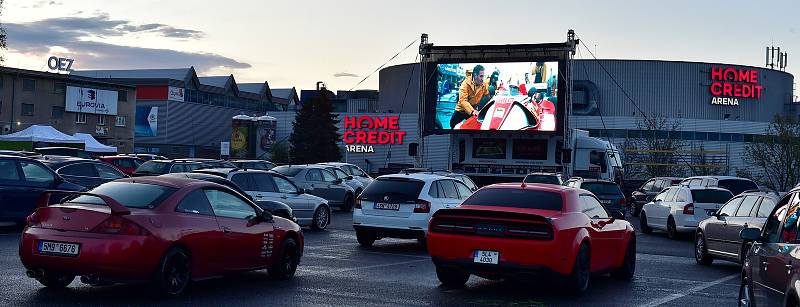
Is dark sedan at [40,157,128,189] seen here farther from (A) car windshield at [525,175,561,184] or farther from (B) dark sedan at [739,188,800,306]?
(B) dark sedan at [739,188,800,306]

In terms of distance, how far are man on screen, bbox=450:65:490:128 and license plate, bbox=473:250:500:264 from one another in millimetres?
27592

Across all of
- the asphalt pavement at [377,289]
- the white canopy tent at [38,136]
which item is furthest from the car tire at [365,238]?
the white canopy tent at [38,136]

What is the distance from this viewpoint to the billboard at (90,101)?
78812 mm

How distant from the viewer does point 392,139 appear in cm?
7956

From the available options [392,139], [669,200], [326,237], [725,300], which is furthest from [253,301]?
[392,139]

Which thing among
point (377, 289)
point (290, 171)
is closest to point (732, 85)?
point (290, 171)

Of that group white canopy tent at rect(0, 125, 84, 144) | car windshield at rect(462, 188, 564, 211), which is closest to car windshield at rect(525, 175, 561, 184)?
car windshield at rect(462, 188, 564, 211)

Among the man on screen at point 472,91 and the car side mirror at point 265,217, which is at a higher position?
the man on screen at point 472,91

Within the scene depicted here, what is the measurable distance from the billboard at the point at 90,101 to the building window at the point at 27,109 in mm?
3349

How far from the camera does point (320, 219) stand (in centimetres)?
2227

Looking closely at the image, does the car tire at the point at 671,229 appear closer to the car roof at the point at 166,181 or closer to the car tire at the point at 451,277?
the car tire at the point at 451,277

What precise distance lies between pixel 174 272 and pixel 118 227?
0.90 metres

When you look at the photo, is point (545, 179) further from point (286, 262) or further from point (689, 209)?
point (286, 262)

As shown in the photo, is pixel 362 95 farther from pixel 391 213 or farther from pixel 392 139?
pixel 391 213
